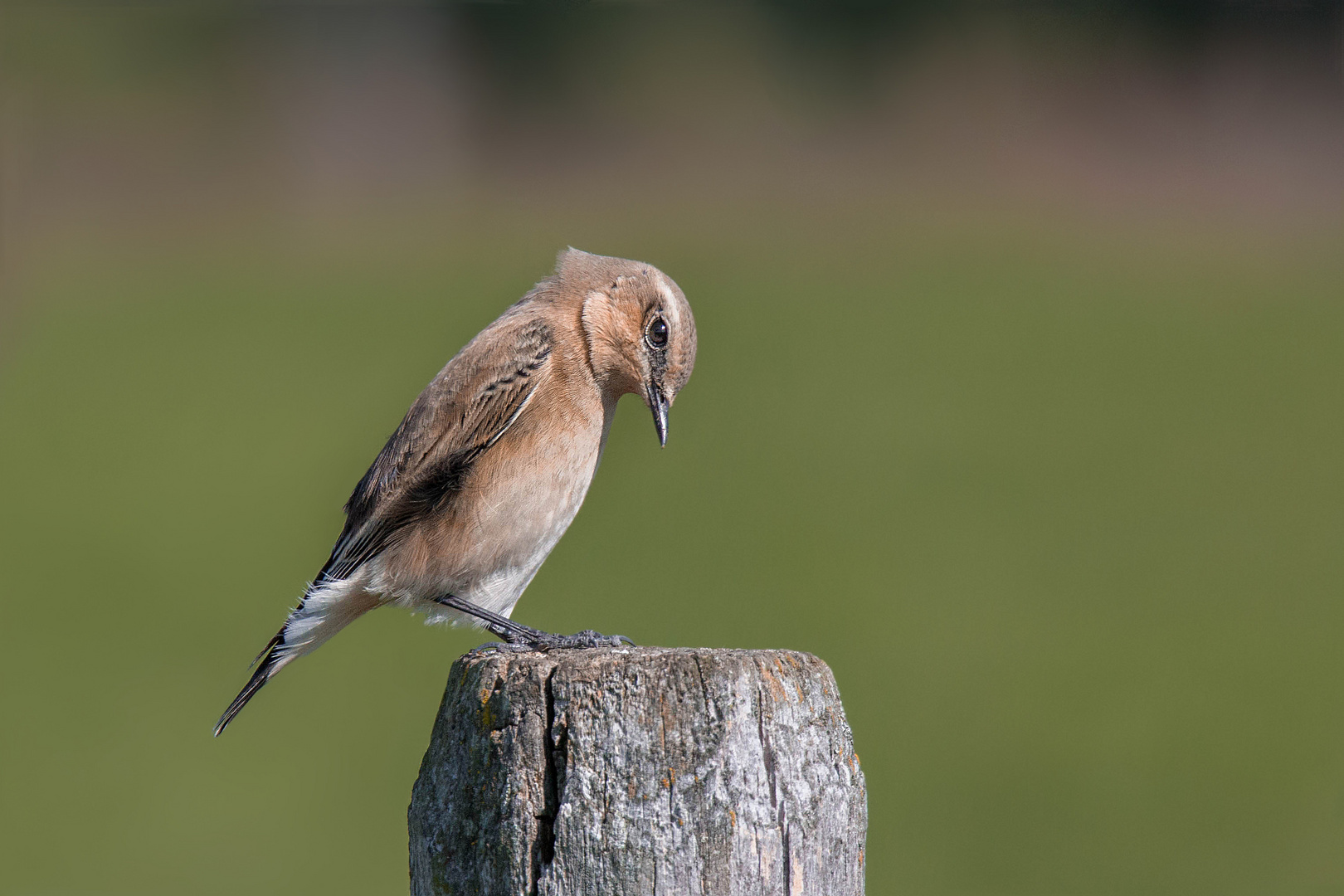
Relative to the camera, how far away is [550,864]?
294 cm

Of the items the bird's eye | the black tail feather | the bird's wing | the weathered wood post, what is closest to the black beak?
the bird's eye

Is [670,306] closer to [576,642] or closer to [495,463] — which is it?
[495,463]

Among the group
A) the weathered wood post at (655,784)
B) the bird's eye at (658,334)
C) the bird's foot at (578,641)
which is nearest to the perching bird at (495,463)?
the bird's eye at (658,334)

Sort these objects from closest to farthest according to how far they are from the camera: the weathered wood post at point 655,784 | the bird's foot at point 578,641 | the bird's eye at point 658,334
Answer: the weathered wood post at point 655,784 < the bird's foot at point 578,641 < the bird's eye at point 658,334

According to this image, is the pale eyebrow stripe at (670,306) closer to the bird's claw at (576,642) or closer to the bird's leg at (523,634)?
the bird's leg at (523,634)

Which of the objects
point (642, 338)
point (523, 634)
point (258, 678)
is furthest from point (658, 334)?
point (258, 678)

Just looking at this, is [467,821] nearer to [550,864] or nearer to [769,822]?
[550,864]

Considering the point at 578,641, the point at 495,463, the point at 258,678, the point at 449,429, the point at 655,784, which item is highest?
the point at 449,429

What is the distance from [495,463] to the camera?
17.7 ft

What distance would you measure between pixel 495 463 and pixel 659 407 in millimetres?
684

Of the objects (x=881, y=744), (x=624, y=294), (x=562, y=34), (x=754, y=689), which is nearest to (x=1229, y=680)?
(x=881, y=744)

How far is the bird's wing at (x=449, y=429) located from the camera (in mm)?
5406

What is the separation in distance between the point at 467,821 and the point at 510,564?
8.18 ft

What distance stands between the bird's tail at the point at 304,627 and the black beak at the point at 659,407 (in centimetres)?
136
